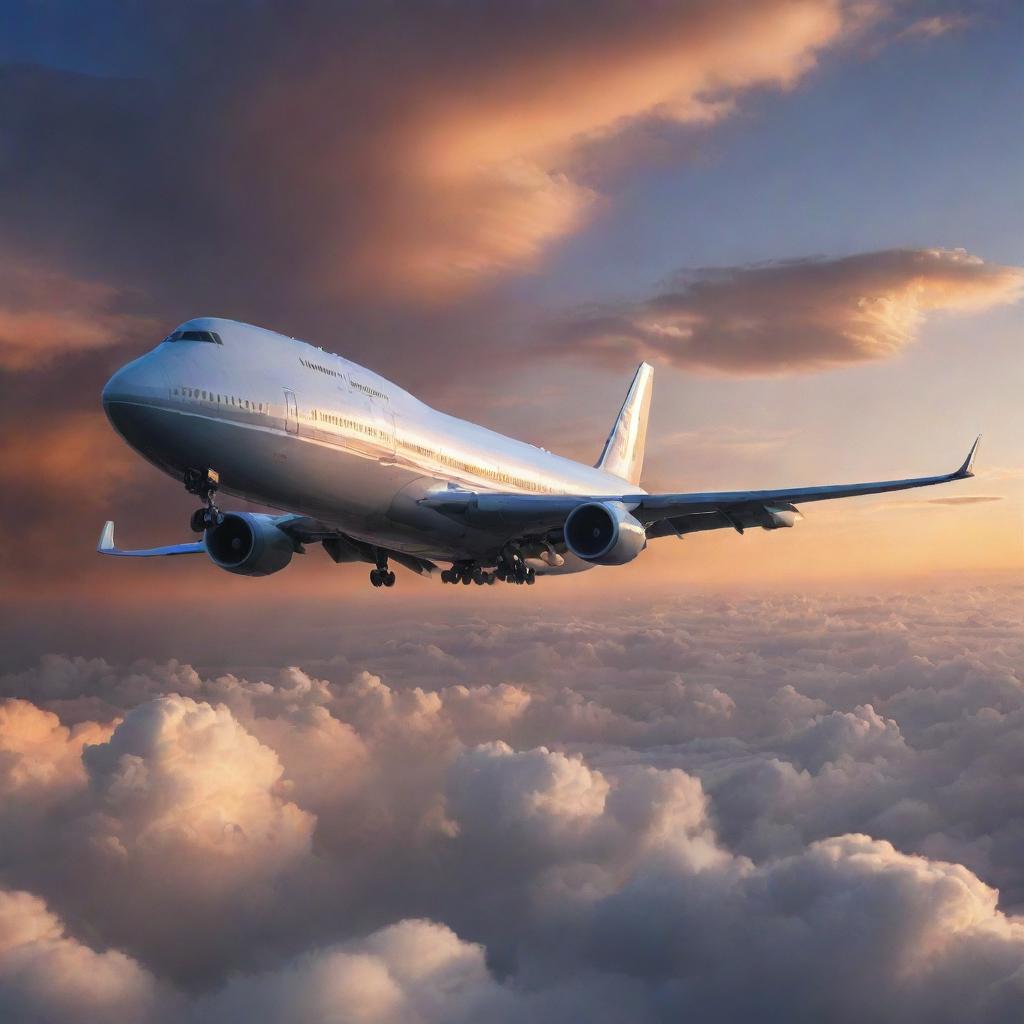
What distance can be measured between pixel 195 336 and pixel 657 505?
52.1ft

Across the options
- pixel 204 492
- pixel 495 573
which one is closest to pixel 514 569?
pixel 495 573

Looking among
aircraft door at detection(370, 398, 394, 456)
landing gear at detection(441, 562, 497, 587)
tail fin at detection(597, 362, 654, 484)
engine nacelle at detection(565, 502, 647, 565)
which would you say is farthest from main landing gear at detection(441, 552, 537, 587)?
tail fin at detection(597, 362, 654, 484)

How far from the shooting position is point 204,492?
27.2 meters

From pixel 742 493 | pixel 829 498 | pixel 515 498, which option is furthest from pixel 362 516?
pixel 829 498

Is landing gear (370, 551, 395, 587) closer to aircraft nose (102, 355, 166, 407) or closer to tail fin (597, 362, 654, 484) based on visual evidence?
aircraft nose (102, 355, 166, 407)

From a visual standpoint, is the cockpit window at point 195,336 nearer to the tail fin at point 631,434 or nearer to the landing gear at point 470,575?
the landing gear at point 470,575

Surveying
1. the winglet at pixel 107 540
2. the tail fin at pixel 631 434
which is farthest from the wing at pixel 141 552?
the tail fin at pixel 631 434

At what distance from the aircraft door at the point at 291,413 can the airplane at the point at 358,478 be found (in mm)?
37

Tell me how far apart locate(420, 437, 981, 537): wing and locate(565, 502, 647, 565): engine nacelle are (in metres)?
0.63

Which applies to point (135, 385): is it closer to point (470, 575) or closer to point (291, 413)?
point (291, 413)

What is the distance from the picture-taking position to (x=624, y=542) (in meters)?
32.0

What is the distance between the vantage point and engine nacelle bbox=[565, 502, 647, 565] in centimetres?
3198

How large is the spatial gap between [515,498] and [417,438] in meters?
3.97

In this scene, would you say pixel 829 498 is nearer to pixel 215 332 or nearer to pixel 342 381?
pixel 342 381
